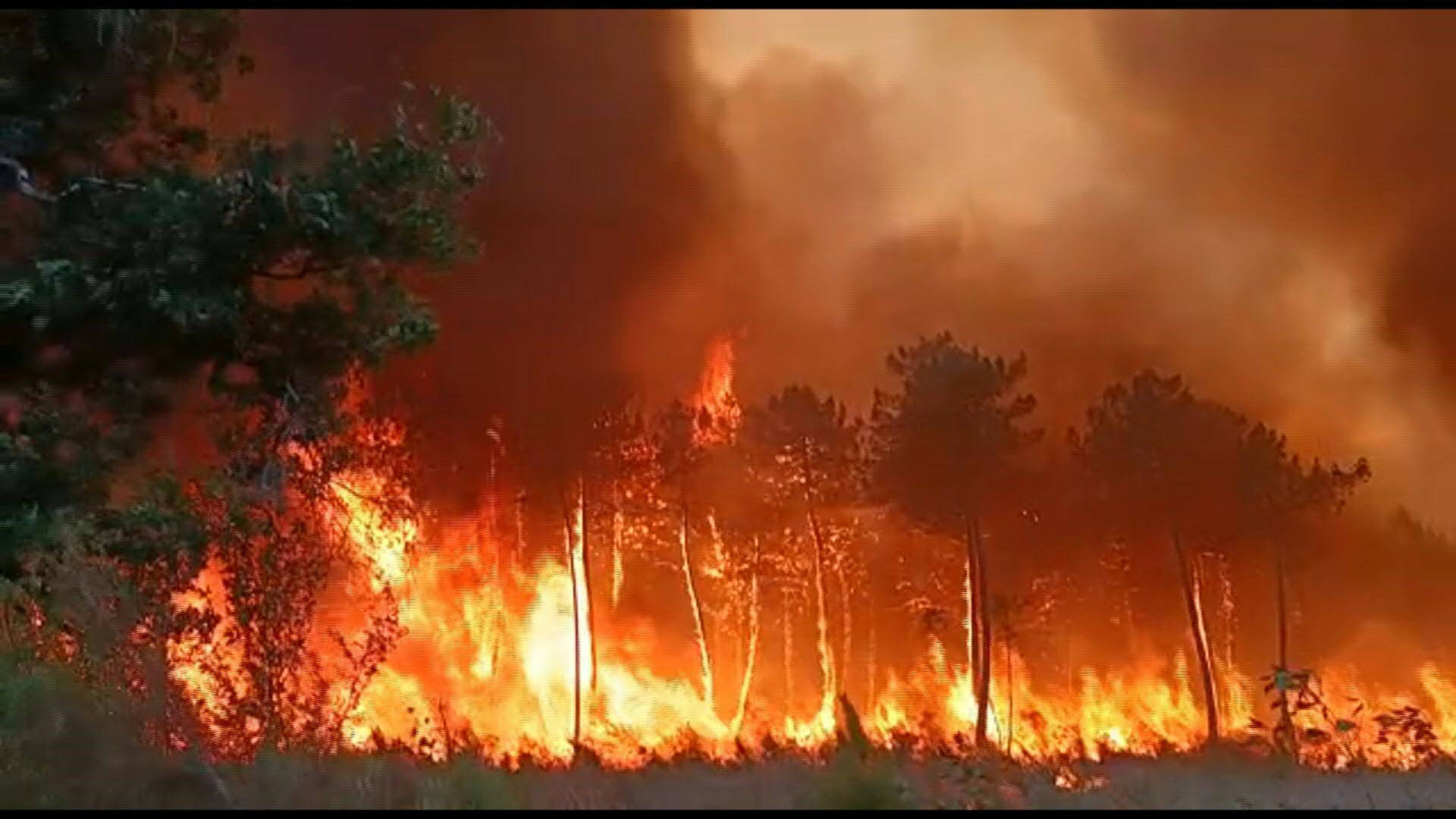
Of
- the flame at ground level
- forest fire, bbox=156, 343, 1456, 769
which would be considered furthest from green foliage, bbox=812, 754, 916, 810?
the flame at ground level

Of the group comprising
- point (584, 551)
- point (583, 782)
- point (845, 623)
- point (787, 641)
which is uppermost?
point (584, 551)

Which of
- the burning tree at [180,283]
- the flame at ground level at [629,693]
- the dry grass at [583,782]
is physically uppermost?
the burning tree at [180,283]

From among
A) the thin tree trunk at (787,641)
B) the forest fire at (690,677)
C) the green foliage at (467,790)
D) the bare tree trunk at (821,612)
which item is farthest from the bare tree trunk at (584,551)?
the green foliage at (467,790)

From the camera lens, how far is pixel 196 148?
1227cm

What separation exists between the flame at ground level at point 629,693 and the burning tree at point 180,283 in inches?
118

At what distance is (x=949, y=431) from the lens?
109 feet

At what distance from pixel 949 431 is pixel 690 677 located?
34.5ft

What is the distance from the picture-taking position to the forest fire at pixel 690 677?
14.9 metres

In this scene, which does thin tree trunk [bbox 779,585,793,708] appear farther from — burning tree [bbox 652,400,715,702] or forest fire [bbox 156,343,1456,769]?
burning tree [bbox 652,400,715,702]

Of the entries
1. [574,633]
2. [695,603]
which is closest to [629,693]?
[574,633]

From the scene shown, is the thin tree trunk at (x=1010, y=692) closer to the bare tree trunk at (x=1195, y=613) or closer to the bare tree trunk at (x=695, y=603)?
the bare tree trunk at (x=1195, y=613)

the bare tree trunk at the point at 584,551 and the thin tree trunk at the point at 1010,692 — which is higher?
the bare tree trunk at the point at 584,551

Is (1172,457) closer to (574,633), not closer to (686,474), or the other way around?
(686,474)

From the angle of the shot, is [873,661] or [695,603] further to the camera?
[873,661]
